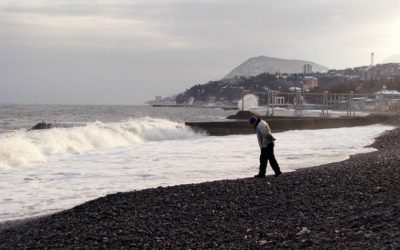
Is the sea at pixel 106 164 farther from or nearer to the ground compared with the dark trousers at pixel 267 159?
nearer to the ground

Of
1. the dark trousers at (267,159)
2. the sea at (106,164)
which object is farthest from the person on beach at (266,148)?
the sea at (106,164)

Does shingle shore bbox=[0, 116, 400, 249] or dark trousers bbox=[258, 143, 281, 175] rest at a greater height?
dark trousers bbox=[258, 143, 281, 175]

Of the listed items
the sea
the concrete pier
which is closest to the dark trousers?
the sea

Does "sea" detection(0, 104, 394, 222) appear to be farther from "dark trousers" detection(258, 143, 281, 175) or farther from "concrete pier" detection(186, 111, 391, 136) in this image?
"concrete pier" detection(186, 111, 391, 136)

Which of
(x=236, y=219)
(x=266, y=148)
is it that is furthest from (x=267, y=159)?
(x=236, y=219)

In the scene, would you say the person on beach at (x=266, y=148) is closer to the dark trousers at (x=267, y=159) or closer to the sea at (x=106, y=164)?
the dark trousers at (x=267, y=159)

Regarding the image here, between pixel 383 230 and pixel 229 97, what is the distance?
16733 cm

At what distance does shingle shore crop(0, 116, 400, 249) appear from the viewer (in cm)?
458

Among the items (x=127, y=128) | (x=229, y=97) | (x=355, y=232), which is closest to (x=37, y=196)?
(x=355, y=232)

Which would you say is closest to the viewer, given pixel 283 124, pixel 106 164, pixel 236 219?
pixel 236 219

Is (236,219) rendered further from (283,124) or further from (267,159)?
(283,124)

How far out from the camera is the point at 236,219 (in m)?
5.63

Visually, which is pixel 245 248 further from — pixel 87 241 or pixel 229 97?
pixel 229 97

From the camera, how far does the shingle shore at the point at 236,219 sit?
4.58 metres
